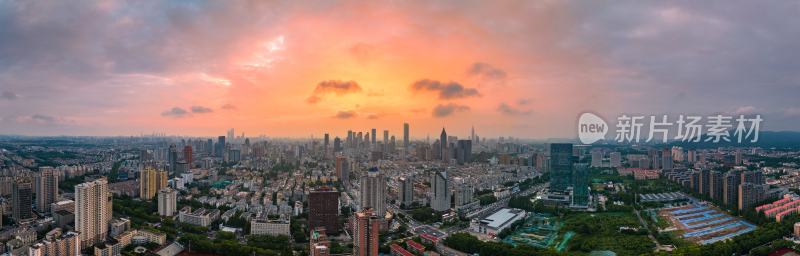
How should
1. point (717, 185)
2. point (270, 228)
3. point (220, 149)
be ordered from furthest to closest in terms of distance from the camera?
point (220, 149) < point (717, 185) < point (270, 228)

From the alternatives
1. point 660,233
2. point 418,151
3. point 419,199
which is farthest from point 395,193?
point 418,151

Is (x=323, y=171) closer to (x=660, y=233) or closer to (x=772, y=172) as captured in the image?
(x=660, y=233)

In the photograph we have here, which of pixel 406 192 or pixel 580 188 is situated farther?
pixel 406 192

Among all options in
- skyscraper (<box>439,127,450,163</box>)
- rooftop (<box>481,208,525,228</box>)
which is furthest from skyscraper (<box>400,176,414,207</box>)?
skyscraper (<box>439,127,450,163</box>)

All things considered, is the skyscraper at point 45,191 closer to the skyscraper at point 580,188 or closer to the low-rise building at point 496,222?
the low-rise building at point 496,222

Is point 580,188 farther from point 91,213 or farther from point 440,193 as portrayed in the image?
point 91,213

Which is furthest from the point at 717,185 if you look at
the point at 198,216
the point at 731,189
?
the point at 198,216

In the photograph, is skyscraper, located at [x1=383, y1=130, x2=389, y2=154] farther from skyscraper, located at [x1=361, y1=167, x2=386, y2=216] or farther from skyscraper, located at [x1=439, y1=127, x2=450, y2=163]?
skyscraper, located at [x1=361, y1=167, x2=386, y2=216]
